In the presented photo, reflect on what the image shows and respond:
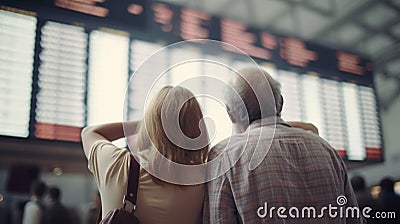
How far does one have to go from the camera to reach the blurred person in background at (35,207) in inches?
51.9

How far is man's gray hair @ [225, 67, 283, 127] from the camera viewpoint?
1.25 meters

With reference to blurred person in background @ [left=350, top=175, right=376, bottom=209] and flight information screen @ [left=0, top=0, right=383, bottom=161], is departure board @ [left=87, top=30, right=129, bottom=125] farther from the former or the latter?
blurred person in background @ [left=350, top=175, right=376, bottom=209]

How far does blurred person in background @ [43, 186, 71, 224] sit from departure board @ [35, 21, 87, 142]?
151mm

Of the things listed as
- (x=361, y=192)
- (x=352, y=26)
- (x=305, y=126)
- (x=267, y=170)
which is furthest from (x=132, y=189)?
(x=352, y=26)

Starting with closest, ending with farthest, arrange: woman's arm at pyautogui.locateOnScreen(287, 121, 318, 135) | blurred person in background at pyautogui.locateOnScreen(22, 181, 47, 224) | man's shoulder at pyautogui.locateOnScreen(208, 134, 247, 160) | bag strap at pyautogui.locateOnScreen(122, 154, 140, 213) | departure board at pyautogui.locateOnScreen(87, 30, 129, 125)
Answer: bag strap at pyautogui.locateOnScreen(122, 154, 140, 213) < man's shoulder at pyautogui.locateOnScreen(208, 134, 247, 160) < blurred person in background at pyautogui.locateOnScreen(22, 181, 47, 224) < departure board at pyautogui.locateOnScreen(87, 30, 129, 125) < woman's arm at pyautogui.locateOnScreen(287, 121, 318, 135)

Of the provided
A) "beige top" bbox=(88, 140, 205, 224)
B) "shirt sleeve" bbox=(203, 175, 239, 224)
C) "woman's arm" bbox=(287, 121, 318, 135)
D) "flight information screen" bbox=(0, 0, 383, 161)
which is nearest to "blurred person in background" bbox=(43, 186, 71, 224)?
"flight information screen" bbox=(0, 0, 383, 161)

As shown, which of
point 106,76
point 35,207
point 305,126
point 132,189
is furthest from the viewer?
point 305,126

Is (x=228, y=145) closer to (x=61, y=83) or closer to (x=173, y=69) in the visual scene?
(x=173, y=69)

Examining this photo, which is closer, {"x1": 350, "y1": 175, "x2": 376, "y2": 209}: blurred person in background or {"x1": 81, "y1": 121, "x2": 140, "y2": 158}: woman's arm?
{"x1": 81, "y1": 121, "x2": 140, "y2": 158}: woman's arm

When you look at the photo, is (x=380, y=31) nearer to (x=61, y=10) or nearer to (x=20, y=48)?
(x=61, y=10)

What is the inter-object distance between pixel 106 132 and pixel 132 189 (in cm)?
24

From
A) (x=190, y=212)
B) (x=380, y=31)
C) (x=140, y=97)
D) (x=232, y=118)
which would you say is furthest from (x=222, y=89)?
(x=380, y=31)

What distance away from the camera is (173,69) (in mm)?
1366

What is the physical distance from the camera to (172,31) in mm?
1599
